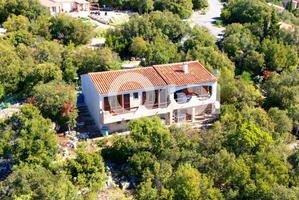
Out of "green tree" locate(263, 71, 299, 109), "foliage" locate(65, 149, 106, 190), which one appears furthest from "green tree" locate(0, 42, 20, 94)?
"green tree" locate(263, 71, 299, 109)

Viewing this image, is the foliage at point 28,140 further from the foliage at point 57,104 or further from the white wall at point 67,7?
the white wall at point 67,7

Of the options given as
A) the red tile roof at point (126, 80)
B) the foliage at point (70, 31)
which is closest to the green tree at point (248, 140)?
the red tile roof at point (126, 80)

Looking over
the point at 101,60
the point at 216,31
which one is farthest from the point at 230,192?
the point at 216,31

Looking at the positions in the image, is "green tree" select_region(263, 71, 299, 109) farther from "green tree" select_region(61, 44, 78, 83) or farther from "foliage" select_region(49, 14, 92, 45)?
"foliage" select_region(49, 14, 92, 45)

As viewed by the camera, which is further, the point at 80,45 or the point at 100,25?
the point at 100,25

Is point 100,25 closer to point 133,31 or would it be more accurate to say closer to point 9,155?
point 133,31

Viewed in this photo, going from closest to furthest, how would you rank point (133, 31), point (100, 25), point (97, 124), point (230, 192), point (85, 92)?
point (230, 192)
point (97, 124)
point (85, 92)
point (133, 31)
point (100, 25)

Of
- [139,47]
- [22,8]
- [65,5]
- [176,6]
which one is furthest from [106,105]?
[65,5]
